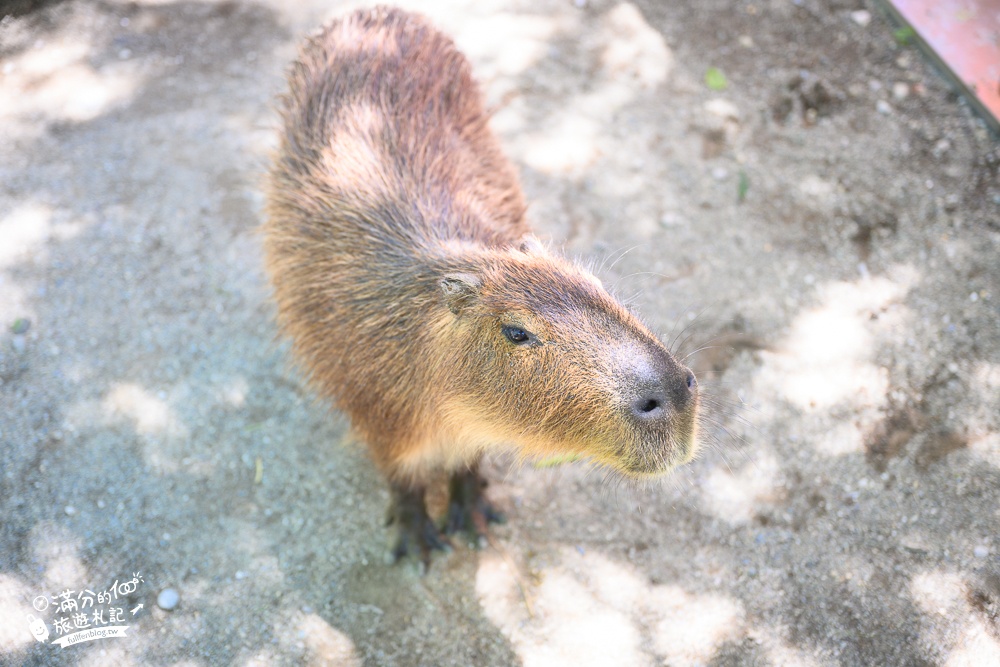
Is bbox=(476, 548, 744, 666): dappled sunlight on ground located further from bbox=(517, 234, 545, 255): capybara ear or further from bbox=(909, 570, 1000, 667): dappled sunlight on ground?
bbox=(517, 234, 545, 255): capybara ear

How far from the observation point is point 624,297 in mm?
2684

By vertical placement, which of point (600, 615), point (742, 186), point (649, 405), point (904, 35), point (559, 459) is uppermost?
point (649, 405)

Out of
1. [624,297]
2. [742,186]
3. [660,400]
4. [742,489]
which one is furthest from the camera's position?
[742,186]

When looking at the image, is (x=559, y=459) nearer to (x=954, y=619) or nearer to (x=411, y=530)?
(x=411, y=530)

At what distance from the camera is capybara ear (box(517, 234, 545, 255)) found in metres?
2.43

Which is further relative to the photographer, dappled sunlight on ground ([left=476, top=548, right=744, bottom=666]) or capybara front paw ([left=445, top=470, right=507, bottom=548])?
capybara front paw ([left=445, top=470, right=507, bottom=548])

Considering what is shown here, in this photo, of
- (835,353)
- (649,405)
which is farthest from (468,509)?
(835,353)

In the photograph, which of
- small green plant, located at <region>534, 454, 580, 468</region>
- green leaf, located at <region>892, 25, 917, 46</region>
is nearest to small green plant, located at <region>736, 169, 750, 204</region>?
green leaf, located at <region>892, 25, 917, 46</region>

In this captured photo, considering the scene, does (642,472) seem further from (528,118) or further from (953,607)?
(528,118)

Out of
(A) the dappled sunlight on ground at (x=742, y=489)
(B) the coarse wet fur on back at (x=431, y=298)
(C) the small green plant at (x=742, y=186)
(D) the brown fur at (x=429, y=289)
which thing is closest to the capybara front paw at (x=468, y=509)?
(B) the coarse wet fur on back at (x=431, y=298)

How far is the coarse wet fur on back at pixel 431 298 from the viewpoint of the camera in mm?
2117

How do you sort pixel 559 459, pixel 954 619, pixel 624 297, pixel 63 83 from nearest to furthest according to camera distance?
pixel 559 459 < pixel 624 297 < pixel 954 619 < pixel 63 83

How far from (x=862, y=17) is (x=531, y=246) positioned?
3380mm

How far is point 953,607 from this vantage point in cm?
289
